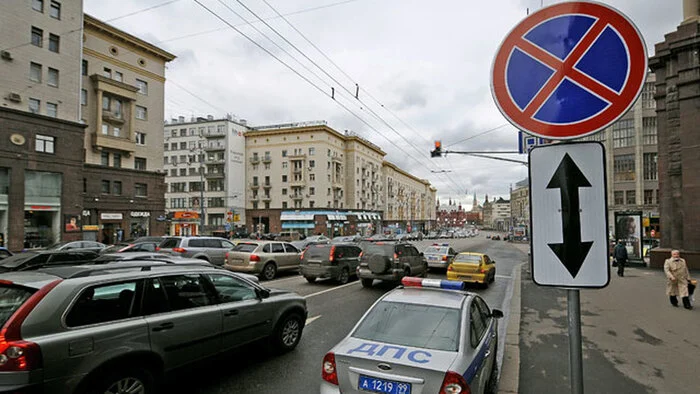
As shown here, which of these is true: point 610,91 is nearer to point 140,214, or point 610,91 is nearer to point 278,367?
point 278,367

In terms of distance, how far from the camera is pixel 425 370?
341cm

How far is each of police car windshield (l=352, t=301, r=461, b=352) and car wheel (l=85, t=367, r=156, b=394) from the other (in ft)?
7.76

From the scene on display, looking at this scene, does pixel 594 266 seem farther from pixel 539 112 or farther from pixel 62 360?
pixel 62 360

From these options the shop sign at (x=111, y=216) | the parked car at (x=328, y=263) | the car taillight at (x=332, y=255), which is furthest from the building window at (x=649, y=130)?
the shop sign at (x=111, y=216)

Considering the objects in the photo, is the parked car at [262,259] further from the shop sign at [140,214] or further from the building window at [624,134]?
the building window at [624,134]

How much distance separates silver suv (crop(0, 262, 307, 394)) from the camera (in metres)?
3.46

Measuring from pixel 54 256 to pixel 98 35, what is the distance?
35656mm

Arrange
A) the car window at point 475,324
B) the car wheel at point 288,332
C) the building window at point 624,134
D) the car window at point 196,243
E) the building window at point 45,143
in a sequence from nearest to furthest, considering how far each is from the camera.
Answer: the car window at point 475,324 < the car wheel at point 288,332 < the car window at point 196,243 < the building window at point 45,143 < the building window at point 624,134

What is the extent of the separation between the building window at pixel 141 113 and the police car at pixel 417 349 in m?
45.7

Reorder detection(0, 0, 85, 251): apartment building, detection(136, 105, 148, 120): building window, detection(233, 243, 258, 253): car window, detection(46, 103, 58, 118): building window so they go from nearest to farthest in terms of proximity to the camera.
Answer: detection(233, 243, 258, 253): car window < detection(0, 0, 85, 251): apartment building < detection(46, 103, 58, 118): building window < detection(136, 105, 148, 120): building window

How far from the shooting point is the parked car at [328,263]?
1494 cm

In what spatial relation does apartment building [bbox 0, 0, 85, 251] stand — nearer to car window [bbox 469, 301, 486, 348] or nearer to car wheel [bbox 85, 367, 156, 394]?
car wheel [bbox 85, 367, 156, 394]

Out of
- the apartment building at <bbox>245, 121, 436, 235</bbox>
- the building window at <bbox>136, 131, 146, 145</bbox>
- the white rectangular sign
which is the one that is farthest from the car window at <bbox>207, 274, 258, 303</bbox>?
the apartment building at <bbox>245, 121, 436, 235</bbox>

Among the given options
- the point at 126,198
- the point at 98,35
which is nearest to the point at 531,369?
the point at 126,198
